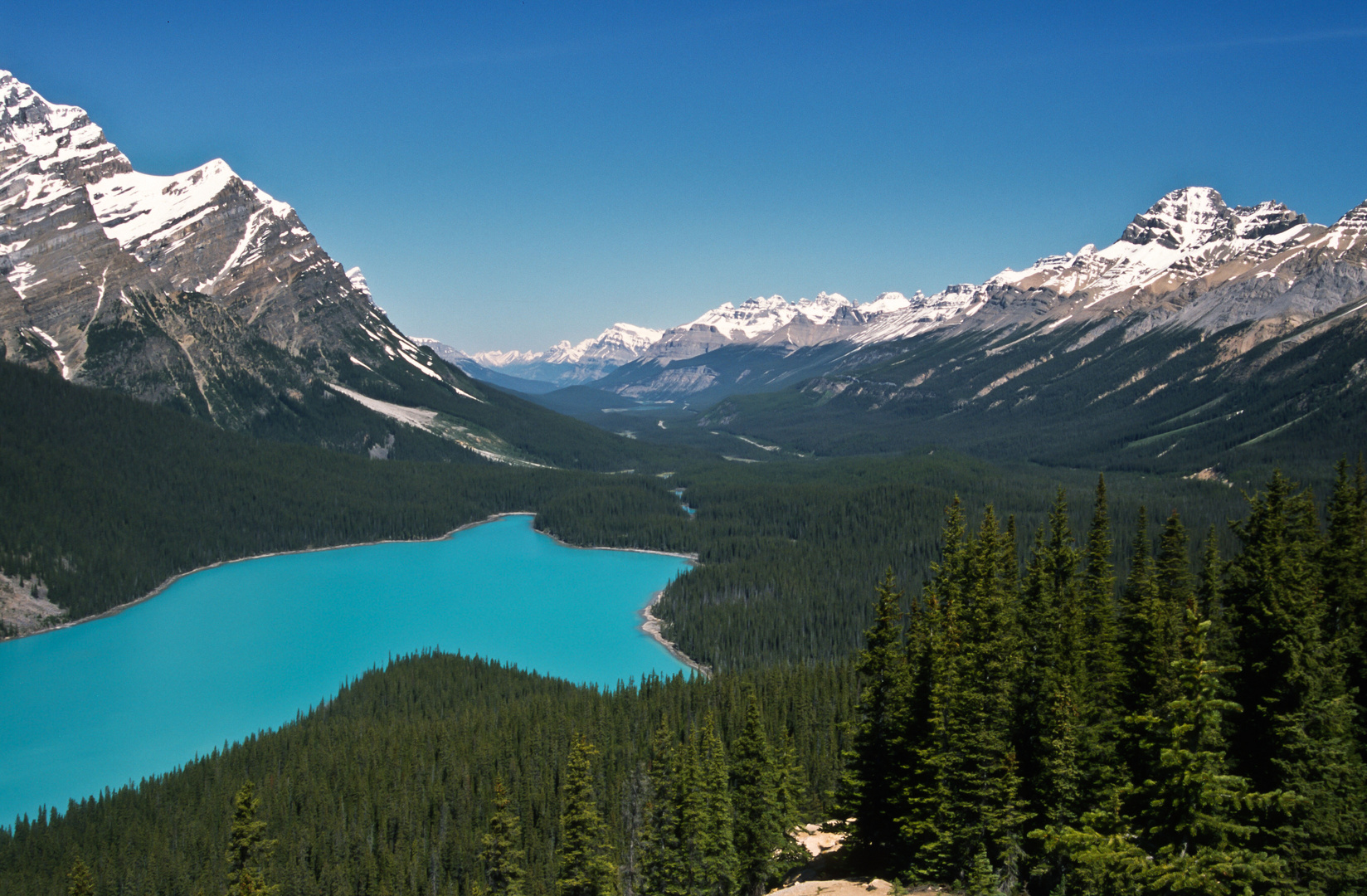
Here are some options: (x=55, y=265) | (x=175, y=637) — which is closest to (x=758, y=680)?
(x=175, y=637)

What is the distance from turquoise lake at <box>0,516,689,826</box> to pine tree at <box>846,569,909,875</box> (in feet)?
140

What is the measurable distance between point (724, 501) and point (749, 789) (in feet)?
430

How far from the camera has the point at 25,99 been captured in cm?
19588

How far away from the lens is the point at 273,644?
312ft

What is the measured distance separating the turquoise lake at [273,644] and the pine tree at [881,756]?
42590mm

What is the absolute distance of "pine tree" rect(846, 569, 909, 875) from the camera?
30500 millimetres

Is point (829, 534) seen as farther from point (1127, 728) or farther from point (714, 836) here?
point (1127, 728)

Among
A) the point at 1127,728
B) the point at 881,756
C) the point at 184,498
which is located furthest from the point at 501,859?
the point at 184,498

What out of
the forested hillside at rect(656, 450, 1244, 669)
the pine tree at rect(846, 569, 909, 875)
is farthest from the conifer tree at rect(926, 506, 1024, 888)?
the forested hillside at rect(656, 450, 1244, 669)

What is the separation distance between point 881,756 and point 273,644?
80799 millimetres

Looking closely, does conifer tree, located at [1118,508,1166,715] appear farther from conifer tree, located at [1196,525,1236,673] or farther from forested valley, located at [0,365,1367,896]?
conifer tree, located at [1196,525,1236,673]

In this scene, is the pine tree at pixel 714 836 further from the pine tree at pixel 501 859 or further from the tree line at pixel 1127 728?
the pine tree at pixel 501 859

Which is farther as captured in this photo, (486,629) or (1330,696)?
(486,629)

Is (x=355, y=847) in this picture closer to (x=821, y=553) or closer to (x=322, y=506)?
(x=821, y=553)
